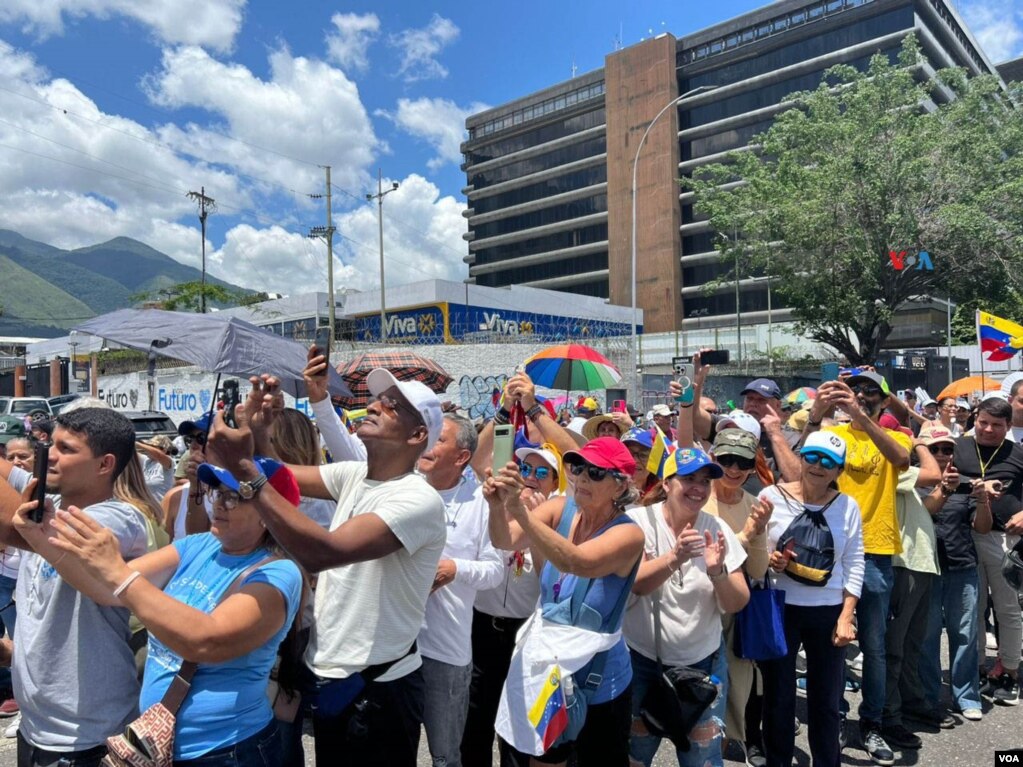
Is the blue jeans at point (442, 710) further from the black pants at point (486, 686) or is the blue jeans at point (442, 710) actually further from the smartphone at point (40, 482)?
the smartphone at point (40, 482)

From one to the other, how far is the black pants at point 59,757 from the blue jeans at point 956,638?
15.0ft

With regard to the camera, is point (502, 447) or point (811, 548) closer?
point (502, 447)

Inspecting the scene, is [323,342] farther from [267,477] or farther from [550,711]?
[550,711]

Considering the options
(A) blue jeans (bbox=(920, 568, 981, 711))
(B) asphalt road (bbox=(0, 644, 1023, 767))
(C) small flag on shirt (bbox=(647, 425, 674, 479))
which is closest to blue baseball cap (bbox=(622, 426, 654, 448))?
(C) small flag on shirt (bbox=(647, 425, 674, 479))

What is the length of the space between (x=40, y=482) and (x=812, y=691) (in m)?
3.52

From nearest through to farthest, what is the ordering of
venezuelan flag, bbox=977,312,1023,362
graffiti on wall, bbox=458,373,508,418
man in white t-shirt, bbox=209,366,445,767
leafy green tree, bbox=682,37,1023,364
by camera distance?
man in white t-shirt, bbox=209,366,445,767, venezuelan flag, bbox=977,312,1023,362, leafy green tree, bbox=682,37,1023,364, graffiti on wall, bbox=458,373,508,418

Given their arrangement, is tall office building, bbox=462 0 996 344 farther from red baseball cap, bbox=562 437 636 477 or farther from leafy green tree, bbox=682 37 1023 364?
red baseball cap, bbox=562 437 636 477

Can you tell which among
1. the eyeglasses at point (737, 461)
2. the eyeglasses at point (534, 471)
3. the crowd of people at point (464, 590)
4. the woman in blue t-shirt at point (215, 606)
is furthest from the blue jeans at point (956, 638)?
the woman in blue t-shirt at point (215, 606)

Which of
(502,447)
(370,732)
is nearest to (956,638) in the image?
(502,447)

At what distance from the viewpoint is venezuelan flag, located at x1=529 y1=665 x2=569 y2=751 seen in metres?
2.62

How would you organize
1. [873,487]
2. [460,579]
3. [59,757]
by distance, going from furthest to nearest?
[873,487]
[460,579]
[59,757]

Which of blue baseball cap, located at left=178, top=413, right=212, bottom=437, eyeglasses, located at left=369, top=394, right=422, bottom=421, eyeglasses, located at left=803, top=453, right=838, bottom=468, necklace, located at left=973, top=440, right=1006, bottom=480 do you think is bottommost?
necklace, located at left=973, top=440, right=1006, bottom=480

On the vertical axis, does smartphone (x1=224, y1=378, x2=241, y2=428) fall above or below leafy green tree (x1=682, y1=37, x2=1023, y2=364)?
below

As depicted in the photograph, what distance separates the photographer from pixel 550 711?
2625 mm
